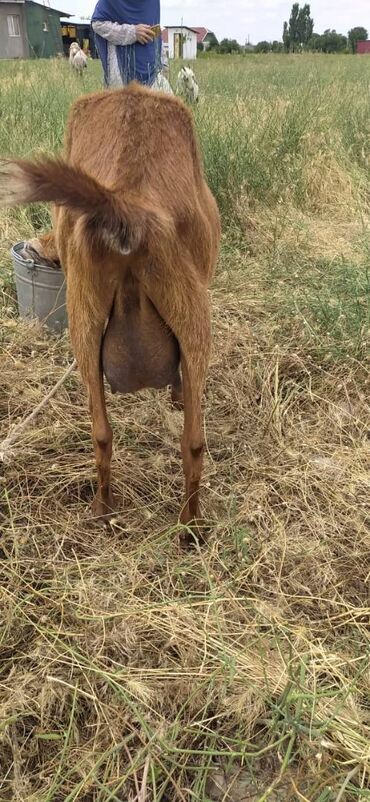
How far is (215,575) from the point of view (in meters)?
1.87

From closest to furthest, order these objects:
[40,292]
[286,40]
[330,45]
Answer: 1. [40,292]
2. [286,40]
3. [330,45]

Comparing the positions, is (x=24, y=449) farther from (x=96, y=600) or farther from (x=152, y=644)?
(x=152, y=644)

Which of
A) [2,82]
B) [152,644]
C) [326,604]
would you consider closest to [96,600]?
[152,644]

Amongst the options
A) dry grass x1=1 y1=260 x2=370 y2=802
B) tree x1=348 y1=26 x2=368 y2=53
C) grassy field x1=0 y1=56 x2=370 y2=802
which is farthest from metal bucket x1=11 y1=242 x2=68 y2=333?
tree x1=348 y1=26 x2=368 y2=53

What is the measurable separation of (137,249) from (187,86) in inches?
159

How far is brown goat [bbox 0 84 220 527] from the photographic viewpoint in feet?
4.48

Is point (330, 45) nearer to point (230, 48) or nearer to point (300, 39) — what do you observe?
point (230, 48)

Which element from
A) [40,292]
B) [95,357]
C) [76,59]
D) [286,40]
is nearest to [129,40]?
[40,292]

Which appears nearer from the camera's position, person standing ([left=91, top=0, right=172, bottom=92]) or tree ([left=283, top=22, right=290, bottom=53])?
person standing ([left=91, top=0, right=172, bottom=92])

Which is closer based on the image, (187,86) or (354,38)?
(187,86)

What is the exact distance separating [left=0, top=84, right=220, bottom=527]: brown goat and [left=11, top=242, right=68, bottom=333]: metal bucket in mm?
965

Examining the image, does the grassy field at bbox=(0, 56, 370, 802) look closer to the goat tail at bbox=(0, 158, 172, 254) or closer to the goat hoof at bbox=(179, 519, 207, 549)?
the goat hoof at bbox=(179, 519, 207, 549)

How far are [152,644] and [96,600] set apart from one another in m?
0.22

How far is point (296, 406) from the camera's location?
2.69 meters
